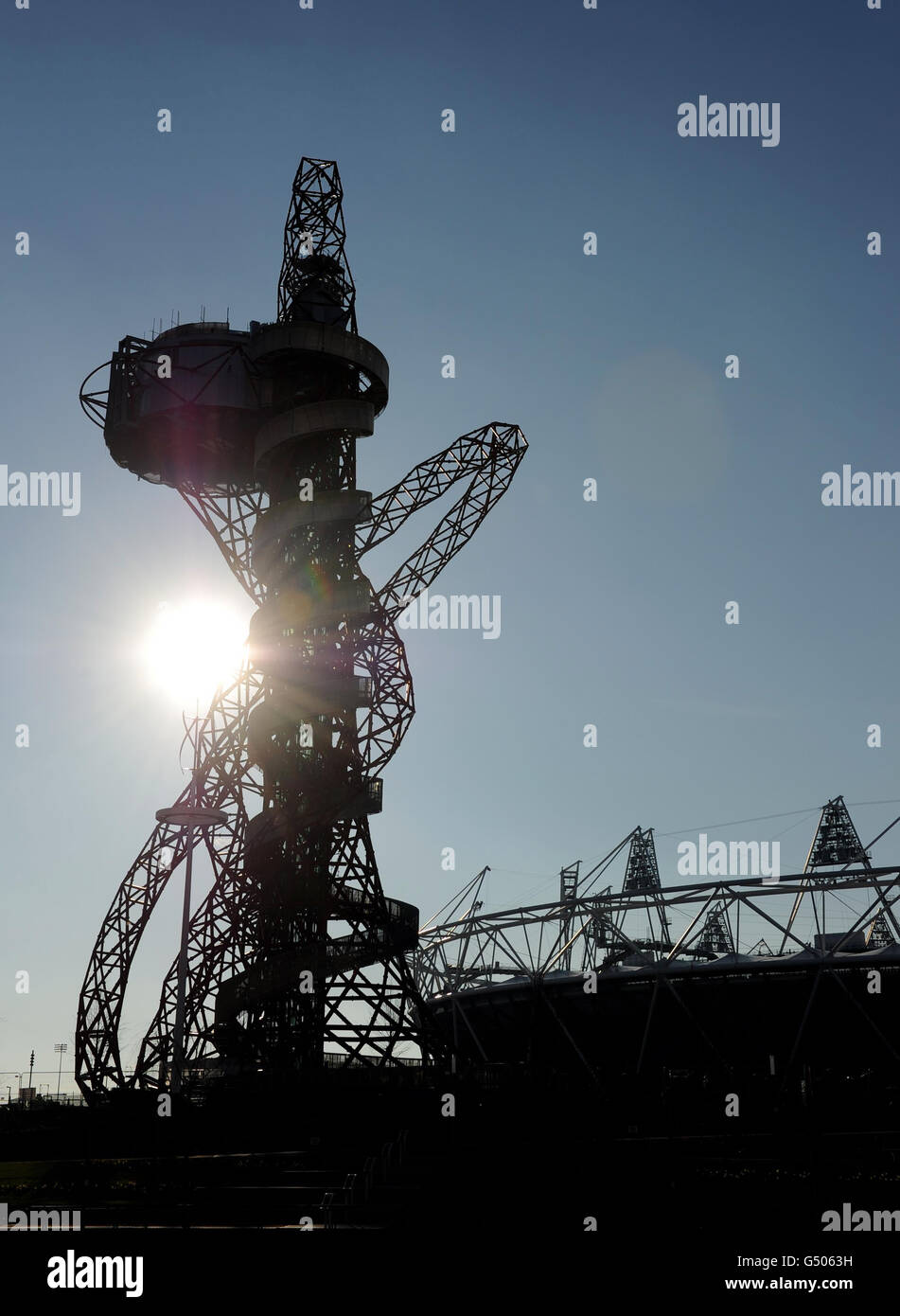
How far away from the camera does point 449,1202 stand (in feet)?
134

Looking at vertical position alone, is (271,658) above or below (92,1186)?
above

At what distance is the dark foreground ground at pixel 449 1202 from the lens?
35.6 metres

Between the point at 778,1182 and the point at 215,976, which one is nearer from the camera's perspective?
the point at 778,1182

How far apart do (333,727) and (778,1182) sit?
1800 inches

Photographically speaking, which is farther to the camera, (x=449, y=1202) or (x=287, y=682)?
(x=287, y=682)

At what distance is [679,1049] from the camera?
321ft

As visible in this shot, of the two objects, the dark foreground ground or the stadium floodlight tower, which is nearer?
the dark foreground ground

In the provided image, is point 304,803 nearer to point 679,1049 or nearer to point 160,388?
point 160,388

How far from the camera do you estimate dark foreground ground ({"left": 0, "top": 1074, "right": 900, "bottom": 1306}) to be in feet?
117

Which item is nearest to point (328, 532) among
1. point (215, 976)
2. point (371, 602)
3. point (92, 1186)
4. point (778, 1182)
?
point (371, 602)

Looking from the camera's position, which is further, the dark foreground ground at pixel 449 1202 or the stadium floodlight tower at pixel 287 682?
the stadium floodlight tower at pixel 287 682
